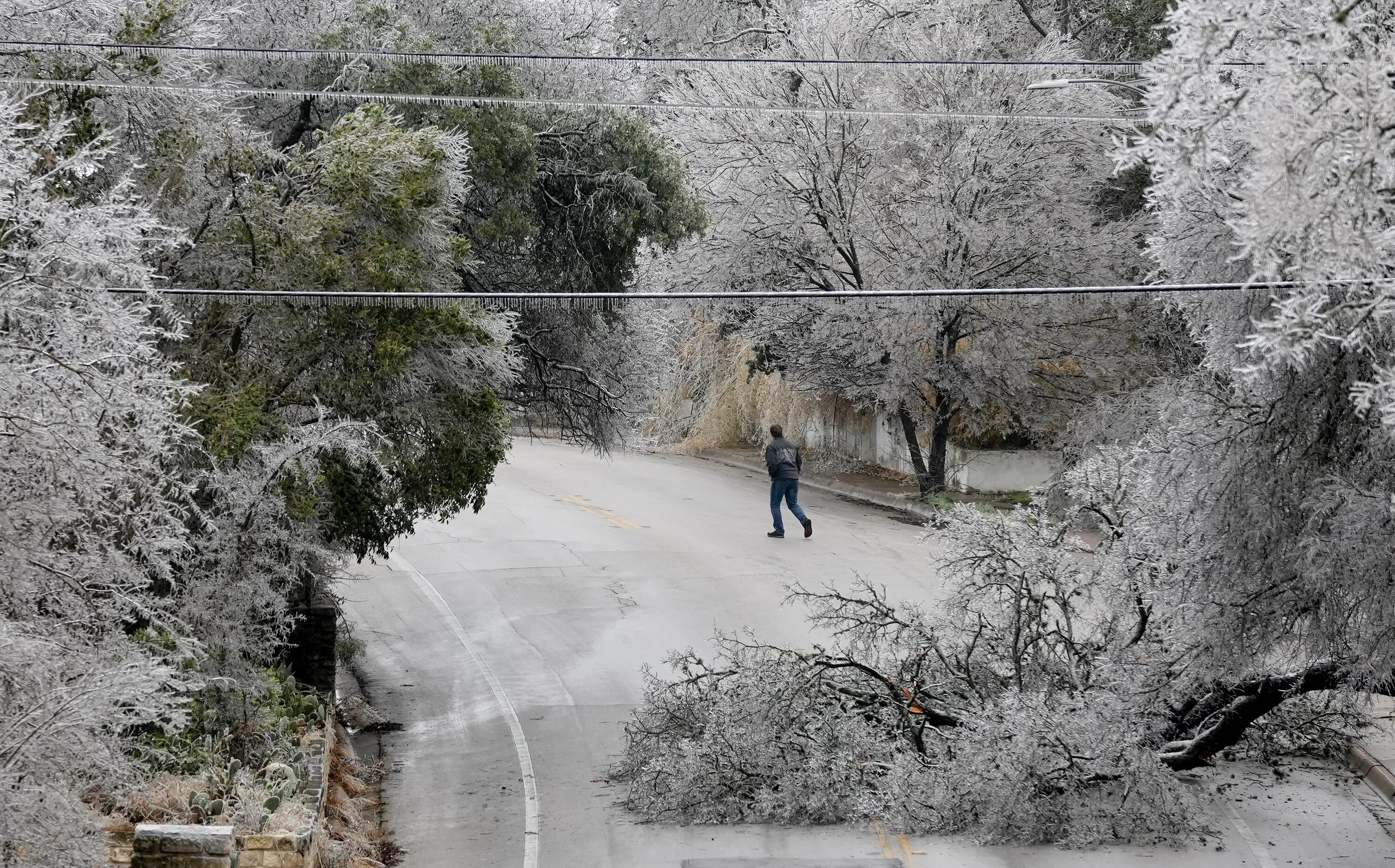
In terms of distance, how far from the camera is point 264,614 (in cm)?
1066

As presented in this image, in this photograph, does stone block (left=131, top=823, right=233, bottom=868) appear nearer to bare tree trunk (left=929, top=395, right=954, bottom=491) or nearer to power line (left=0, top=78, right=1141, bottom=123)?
power line (left=0, top=78, right=1141, bottom=123)

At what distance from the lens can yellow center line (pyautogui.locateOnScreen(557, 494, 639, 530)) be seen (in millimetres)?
24281

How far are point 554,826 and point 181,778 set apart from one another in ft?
10.6

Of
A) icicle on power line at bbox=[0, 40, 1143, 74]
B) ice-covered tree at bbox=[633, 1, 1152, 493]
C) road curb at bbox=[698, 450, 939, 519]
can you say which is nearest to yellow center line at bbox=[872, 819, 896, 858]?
icicle on power line at bbox=[0, 40, 1143, 74]

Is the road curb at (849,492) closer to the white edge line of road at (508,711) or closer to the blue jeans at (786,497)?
the blue jeans at (786,497)

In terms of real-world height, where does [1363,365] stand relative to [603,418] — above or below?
above

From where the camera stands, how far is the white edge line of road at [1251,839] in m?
10.2

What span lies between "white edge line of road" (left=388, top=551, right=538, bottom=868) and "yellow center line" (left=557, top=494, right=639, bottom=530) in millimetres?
3971

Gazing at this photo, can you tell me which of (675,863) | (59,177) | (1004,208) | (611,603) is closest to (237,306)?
(59,177)

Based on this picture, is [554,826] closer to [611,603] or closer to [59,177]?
[59,177]

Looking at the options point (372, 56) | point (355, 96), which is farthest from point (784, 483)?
point (355, 96)

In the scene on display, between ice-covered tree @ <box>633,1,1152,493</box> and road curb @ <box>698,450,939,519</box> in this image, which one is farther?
road curb @ <box>698,450,939,519</box>

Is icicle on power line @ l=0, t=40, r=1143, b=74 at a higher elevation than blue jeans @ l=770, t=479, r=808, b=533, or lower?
higher

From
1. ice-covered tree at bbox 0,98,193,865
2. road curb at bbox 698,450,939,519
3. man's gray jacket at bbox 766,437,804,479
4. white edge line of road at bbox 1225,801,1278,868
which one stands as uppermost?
ice-covered tree at bbox 0,98,193,865
